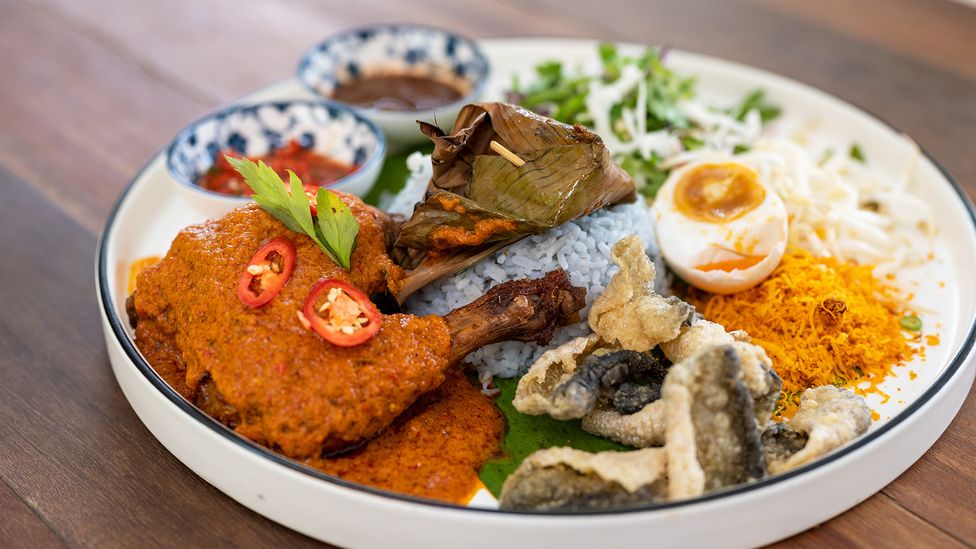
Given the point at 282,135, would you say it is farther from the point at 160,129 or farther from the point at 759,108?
the point at 759,108

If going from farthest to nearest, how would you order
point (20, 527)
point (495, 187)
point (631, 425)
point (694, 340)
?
point (495, 187)
point (694, 340)
point (631, 425)
point (20, 527)

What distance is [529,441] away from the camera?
325 centimetres

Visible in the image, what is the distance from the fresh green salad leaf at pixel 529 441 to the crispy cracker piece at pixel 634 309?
14.9 inches

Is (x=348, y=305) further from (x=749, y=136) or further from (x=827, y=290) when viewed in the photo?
(x=749, y=136)

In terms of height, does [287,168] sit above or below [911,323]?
above

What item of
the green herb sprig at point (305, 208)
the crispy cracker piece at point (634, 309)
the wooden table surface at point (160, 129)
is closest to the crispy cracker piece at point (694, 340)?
the crispy cracker piece at point (634, 309)

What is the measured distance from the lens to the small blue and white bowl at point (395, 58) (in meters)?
5.29

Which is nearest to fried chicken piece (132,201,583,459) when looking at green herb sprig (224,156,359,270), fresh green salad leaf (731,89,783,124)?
green herb sprig (224,156,359,270)

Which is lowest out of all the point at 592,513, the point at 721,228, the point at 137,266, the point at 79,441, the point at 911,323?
the point at 79,441

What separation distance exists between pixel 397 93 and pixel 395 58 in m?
0.40

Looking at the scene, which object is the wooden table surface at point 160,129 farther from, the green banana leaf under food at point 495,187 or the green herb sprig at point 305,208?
the green banana leaf under food at point 495,187

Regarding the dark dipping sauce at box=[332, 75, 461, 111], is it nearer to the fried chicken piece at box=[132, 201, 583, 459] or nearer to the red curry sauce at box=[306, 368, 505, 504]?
the fried chicken piece at box=[132, 201, 583, 459]

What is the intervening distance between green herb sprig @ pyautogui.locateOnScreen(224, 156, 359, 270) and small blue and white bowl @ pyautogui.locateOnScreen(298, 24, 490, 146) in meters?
1.84

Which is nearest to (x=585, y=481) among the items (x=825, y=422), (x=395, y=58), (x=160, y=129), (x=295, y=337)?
(x=825, y=422)
